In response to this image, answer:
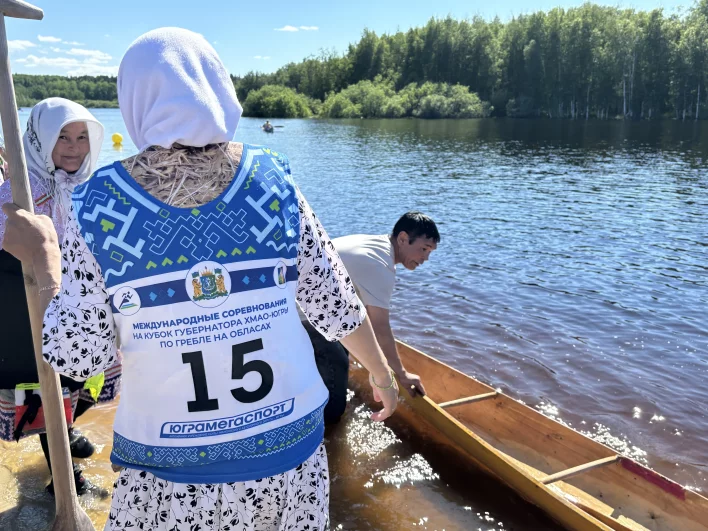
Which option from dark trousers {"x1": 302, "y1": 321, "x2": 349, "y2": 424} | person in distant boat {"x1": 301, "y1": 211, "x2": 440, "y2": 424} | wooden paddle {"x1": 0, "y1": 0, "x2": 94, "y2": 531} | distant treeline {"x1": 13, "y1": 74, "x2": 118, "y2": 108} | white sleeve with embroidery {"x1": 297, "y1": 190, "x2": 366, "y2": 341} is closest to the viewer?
white sleeve with embroidery {"x1": 297, "y1": 190, "x2": 366, "y2": 341}

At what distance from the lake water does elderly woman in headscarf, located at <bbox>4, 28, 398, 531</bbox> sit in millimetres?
3192

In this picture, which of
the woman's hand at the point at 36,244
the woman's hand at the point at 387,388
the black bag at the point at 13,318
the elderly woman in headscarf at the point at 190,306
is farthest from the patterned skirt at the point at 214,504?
the black bag at the point at 13,318

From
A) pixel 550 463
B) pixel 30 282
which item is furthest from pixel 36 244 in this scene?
pixel 550 463

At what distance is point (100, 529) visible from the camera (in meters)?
3.85

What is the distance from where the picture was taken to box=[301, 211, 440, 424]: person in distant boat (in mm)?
4902

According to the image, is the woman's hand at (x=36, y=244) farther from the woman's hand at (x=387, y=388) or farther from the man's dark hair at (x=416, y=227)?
the man's dark hair at (x=416, y=227)

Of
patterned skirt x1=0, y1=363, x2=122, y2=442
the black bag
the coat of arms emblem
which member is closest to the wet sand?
patterned skirt x1=0, y1=363, x2=122, y2=442

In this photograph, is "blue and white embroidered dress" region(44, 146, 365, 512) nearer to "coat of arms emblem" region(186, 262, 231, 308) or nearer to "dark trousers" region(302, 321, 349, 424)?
"coat of arms emblem" region(186, 262, 231, 308)

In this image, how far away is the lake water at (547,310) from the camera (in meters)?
5.15

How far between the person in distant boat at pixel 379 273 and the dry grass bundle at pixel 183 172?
337 centimetres

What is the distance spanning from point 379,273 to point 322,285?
317cm

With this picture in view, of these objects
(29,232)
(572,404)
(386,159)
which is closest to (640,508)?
(572,404)

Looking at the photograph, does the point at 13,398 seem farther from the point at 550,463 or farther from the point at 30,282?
the point at 550,463

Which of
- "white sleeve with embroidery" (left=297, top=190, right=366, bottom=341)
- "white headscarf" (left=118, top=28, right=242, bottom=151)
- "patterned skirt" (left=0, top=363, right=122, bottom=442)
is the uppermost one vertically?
"white headscarf" (left=118, top=28, right=242, bottom=151)
